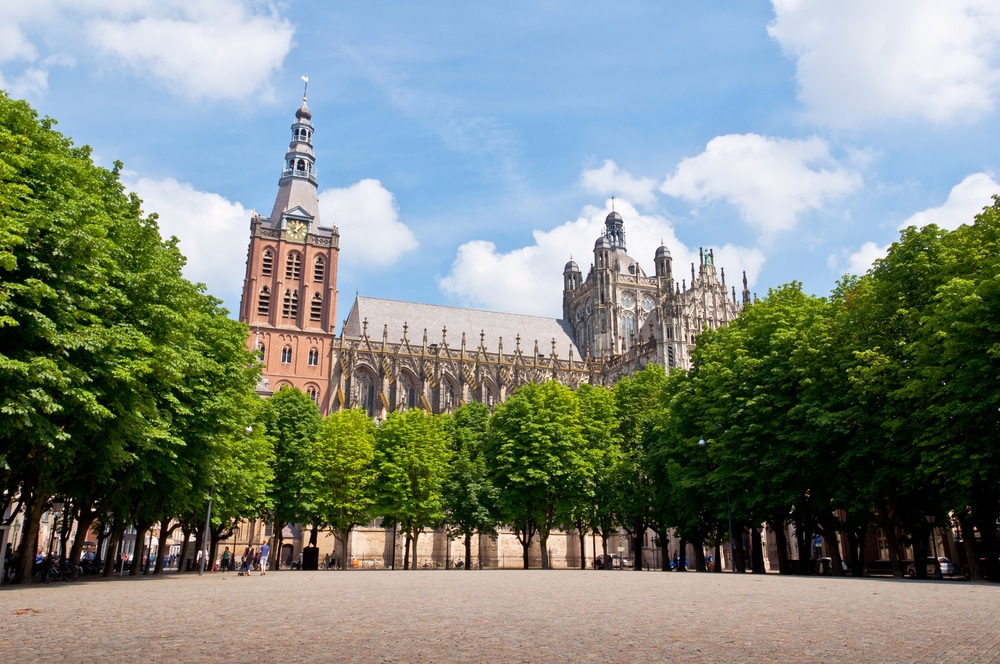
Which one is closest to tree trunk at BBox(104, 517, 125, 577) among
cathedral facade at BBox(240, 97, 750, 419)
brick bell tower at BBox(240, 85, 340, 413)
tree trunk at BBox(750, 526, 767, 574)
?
tree trunk at BBox(750, 526, 767, 574)

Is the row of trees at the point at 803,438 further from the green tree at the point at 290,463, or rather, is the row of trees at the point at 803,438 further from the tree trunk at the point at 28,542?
the tree trunk at the point at 28,542

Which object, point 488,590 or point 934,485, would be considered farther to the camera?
point 934,485

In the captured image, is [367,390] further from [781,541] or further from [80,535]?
[781,541]

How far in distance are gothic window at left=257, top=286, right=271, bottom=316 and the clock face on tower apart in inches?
261

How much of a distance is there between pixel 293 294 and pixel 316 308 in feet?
9.50

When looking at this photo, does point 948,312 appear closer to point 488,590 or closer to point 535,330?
point 488,590

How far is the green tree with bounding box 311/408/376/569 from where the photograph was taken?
162 ft

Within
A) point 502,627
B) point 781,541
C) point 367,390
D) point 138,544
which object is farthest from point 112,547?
point 367,390

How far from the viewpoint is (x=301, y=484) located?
4850 cm

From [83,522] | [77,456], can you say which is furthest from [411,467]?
[77,456]

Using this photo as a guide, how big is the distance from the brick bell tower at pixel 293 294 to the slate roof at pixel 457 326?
22.9 feet

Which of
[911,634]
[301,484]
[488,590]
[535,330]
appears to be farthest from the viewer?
[535,330]

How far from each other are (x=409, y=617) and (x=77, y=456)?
45.4 feet

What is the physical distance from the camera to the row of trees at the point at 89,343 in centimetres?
1686
